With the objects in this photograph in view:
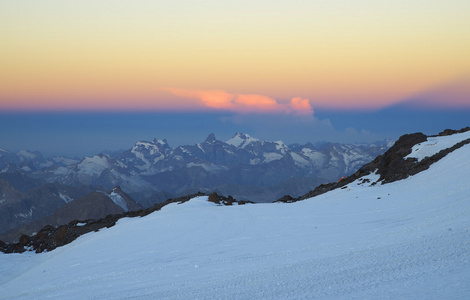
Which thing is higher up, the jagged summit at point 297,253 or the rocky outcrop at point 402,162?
the rocky outcrop at point 402,162

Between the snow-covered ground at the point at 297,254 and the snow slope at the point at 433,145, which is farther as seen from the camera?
the snow slope at the point at 433,145

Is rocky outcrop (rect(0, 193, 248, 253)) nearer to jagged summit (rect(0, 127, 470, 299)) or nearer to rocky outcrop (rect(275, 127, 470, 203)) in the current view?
jagged summit (rect(0, 127, 470, 299))

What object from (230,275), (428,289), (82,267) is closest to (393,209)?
(230,275)

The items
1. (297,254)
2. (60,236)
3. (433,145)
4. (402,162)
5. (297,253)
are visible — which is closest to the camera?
(297,254)

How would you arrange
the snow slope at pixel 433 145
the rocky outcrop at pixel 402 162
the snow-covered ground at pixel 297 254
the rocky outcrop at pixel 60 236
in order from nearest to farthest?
the snow-covered ground at pixel 297 254
the rocky outcrop at pixel 402 162
the snow slope at pixel 433 145
the rocky outcrop at pixel 60 236

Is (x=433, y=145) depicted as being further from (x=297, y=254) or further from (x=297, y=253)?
(x=297, y=254)

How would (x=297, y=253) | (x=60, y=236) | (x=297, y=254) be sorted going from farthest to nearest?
(x=60, y=236), (x=297, y=253), (x=297, y=254)

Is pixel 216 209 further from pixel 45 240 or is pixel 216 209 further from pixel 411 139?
pixel 411 139

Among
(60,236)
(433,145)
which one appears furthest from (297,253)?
(60,236)

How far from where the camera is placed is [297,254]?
43.9ft

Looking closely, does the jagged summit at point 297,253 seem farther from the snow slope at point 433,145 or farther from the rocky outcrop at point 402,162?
the snow slope at point 433,145

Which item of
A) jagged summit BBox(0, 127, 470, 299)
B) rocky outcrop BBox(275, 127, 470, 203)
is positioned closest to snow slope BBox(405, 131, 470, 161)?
rocky outcrop BBox(275, 127, 470, 203)

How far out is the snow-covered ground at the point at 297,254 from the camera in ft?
30.8

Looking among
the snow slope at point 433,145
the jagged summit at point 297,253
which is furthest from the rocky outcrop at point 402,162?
the jagged summit at point 297,253
